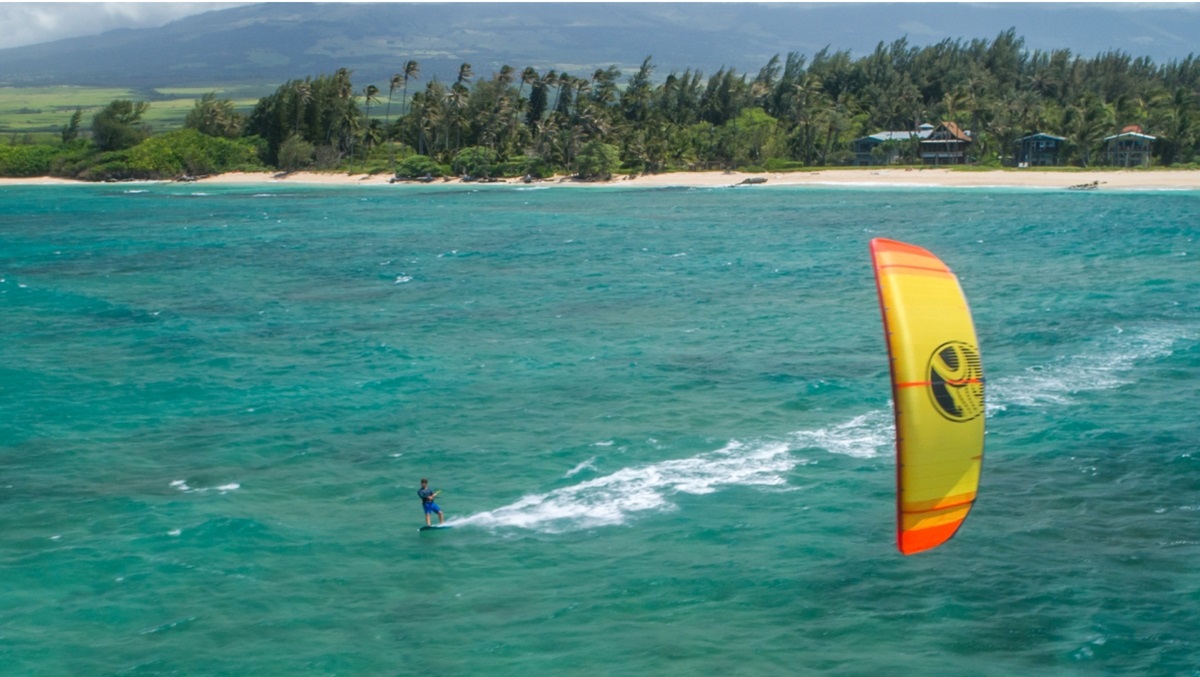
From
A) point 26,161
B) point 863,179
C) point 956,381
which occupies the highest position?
point 956,381

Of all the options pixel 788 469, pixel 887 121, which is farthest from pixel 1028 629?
pixel 887 121

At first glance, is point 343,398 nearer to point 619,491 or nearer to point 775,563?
point 619,491

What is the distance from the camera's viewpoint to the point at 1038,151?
403ft

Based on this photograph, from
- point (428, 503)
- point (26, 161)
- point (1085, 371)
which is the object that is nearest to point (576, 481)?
point (428, 503)

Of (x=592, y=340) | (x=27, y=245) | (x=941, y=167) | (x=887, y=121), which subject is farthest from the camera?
(x=887, y=121)

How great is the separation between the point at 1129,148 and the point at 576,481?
4256 inches

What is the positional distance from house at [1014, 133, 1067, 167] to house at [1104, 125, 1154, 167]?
4761mm

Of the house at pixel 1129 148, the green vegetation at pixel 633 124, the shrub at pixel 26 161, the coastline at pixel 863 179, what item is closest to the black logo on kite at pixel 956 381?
the coastline at pixel 863 179

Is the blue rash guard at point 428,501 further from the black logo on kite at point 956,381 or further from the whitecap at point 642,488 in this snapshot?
the black logo on kite at point 956,381

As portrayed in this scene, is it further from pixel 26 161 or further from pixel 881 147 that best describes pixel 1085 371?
pixel 26 161

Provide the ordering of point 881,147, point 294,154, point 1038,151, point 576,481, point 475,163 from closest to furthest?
point 576,481 < point 1038,151 < point 475,163 < point 881,147 < point 294,154

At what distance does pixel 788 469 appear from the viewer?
86.6 feet

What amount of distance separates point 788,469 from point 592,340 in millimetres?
14812

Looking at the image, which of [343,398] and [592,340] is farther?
[592,340]
